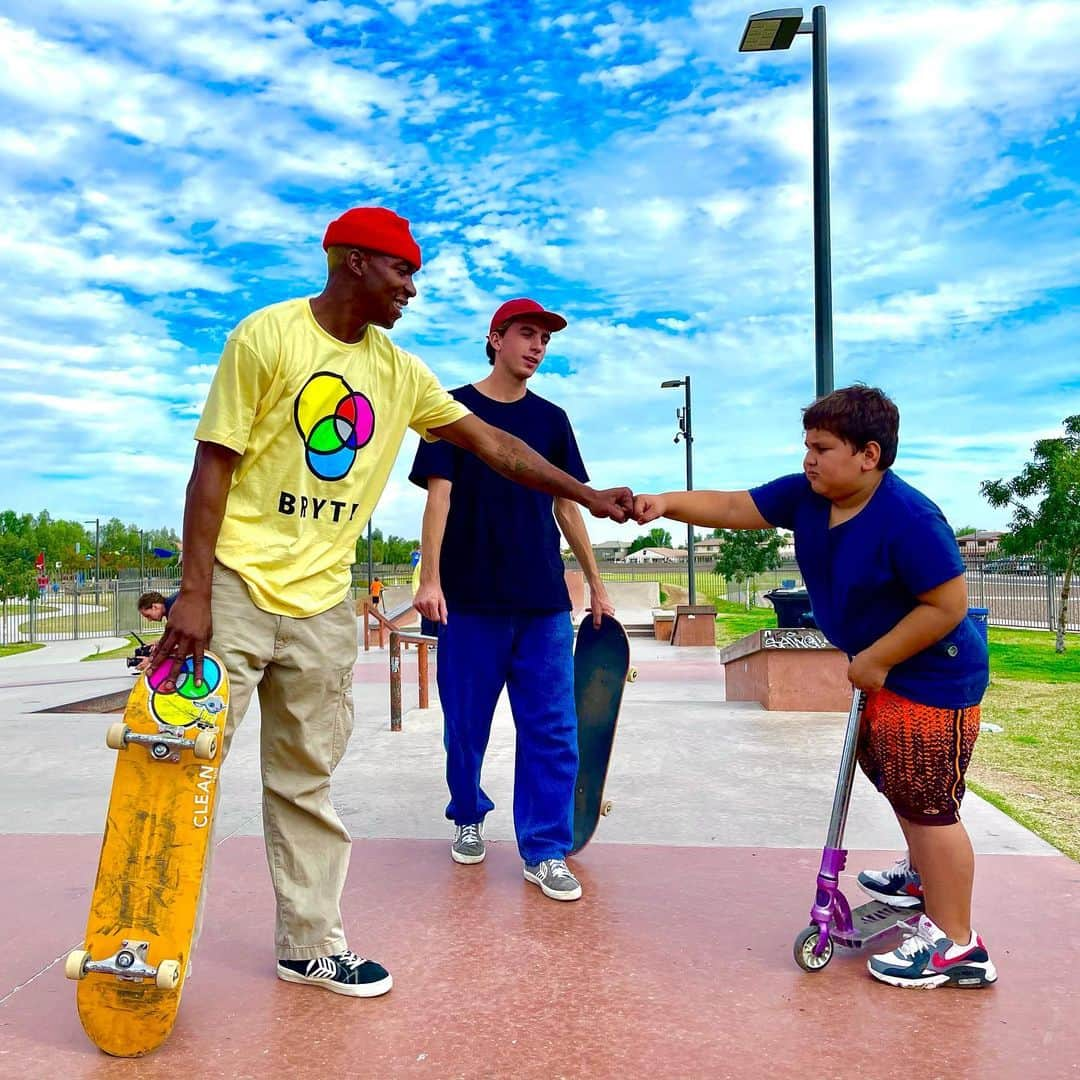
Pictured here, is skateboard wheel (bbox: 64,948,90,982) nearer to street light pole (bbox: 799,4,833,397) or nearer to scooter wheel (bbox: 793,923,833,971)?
scooter wheel (bbox: 793,923,833,971)

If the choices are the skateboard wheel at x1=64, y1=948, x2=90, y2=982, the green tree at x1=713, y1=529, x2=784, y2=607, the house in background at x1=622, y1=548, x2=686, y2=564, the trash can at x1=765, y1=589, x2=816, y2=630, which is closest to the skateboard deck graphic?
the skateboard wheel at x1=64, y1=948, x2=90, y2=982

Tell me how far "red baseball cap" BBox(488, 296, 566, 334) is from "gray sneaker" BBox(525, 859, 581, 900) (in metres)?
2.03

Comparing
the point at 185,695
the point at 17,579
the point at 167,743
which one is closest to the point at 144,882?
the point at 167,743

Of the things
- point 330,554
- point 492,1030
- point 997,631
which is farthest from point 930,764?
A: point 997,631

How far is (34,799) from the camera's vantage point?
556 centimetres

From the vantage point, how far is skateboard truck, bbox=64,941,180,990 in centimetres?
256

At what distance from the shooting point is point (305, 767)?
9.79 feet

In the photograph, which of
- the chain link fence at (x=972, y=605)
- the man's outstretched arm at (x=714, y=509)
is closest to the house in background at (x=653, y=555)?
the chain link fence at (x=972, y=605)

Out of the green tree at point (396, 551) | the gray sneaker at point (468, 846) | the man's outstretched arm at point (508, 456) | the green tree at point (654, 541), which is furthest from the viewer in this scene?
the green tree at point (654, 541)

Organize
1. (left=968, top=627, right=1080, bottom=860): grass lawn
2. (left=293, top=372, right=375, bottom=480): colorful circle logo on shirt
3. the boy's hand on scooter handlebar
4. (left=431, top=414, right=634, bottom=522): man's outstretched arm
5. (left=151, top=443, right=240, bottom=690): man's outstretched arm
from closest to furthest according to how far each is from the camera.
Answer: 1. (left=151, top=443, right=240, bottom=690): man's outstretched arm
2. (left=293, top=372, right=375, bottom=480): colorful circle logo on shirt
3. the boy's hand on scooter handlebar
4. (left=431, top=414, right=634, bottom=522): man's outstretched arm
5. (left=968, top=627, right=1080, bottom=860): grass lawn

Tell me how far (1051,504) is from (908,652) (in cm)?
1737

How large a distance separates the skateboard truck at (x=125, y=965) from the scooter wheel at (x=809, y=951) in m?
1.69

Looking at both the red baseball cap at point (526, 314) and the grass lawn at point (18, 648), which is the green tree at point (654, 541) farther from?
the red baseball cap at point (526, 314)

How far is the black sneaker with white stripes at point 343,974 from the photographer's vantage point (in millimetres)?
2883
